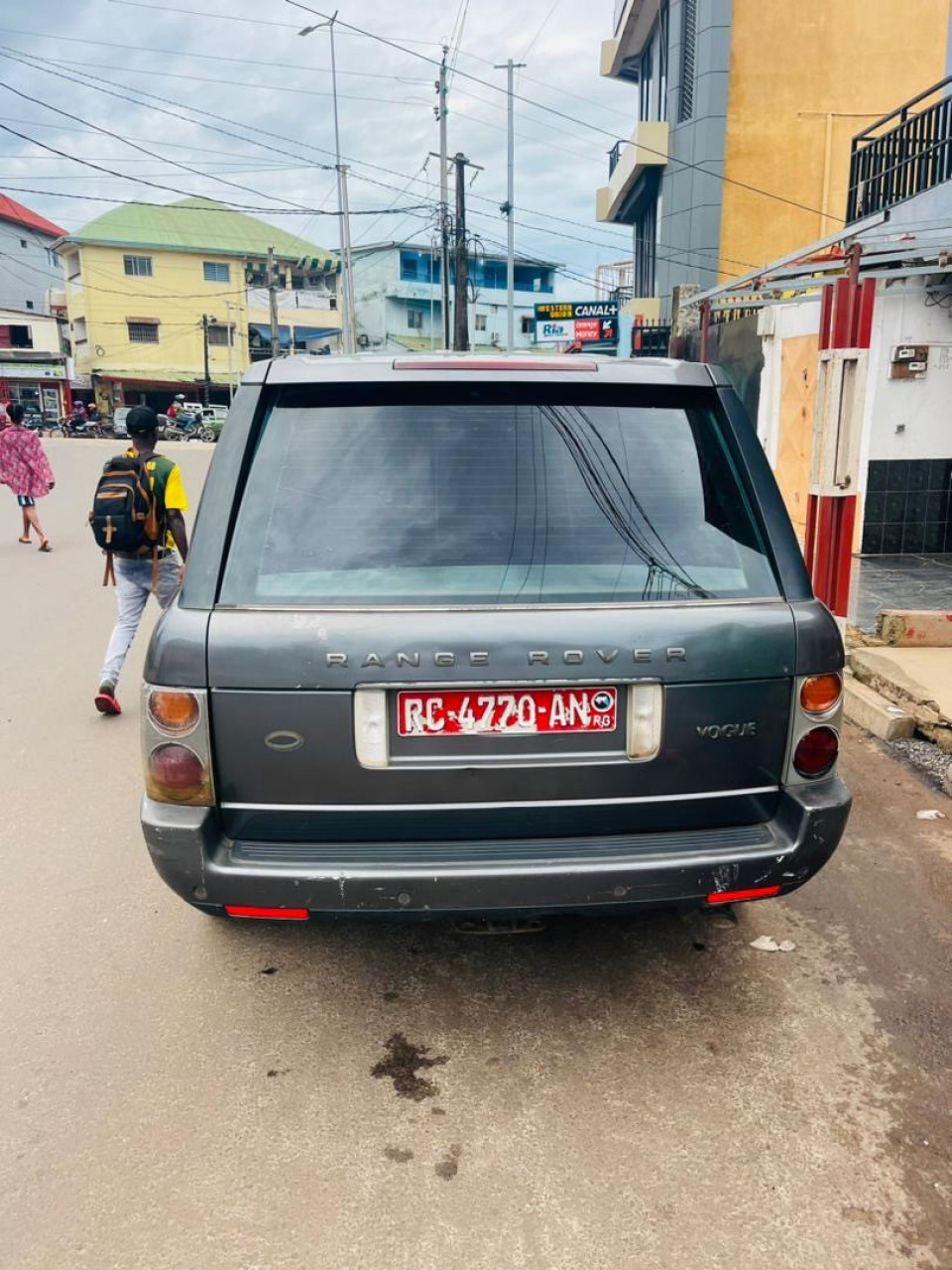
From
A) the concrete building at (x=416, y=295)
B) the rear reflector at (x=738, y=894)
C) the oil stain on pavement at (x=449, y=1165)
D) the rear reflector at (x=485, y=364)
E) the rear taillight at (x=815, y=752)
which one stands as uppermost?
the concrete building at (x=416, y=295)

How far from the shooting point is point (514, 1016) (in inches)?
118

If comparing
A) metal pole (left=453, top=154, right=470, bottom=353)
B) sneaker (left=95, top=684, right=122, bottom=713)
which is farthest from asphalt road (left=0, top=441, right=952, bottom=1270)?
metal pole (left=453, top=154, right=470, bottom=353)

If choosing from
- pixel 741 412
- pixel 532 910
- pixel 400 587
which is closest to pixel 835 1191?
pixel 532 910

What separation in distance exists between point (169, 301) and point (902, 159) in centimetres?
5092

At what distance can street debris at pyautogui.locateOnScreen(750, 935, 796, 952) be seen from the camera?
3.39 m

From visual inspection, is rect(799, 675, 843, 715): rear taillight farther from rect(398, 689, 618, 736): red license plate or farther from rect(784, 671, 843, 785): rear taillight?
rect(398, 689, 618, 736): red license plate

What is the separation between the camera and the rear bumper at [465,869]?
2553 millimetres

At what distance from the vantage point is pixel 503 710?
2.57 metres

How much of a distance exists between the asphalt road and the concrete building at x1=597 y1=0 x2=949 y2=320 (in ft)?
66.8

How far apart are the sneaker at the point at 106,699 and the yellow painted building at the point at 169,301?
51.6m

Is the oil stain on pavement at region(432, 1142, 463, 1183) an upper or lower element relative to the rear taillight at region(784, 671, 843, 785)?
lower

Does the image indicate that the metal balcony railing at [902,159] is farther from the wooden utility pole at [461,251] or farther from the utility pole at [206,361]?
the utility pole at [206,361]

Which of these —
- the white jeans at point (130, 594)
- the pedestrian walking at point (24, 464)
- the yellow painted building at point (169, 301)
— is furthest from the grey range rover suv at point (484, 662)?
the yellow painted building at point (169, 301)

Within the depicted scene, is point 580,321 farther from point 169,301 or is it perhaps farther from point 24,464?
point 169,301
